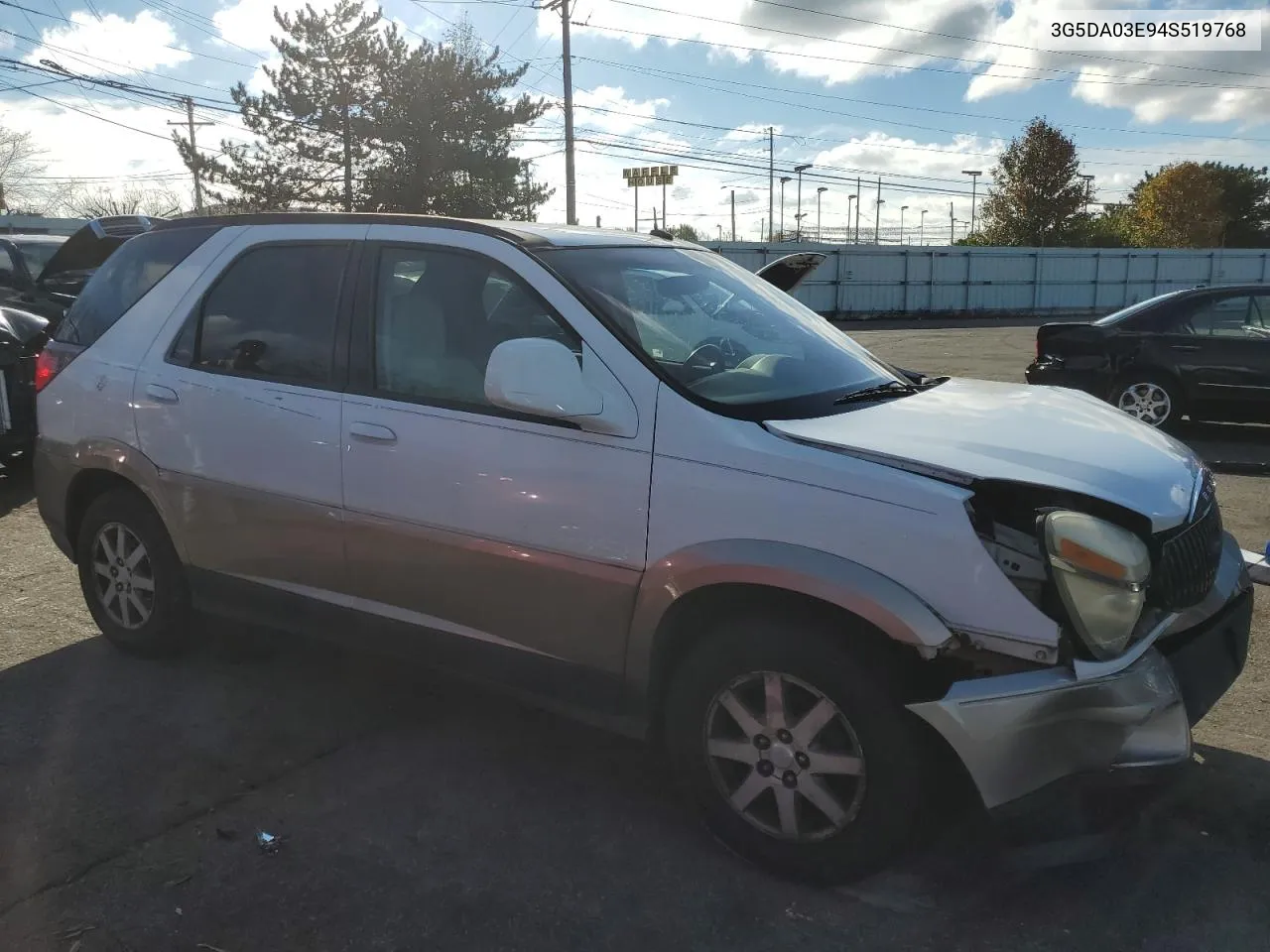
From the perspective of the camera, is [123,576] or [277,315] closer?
[277,315]

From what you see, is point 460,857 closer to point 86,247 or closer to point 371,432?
point 371,432

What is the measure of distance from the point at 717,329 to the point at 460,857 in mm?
1841

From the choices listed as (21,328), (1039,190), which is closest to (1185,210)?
(1039,190)

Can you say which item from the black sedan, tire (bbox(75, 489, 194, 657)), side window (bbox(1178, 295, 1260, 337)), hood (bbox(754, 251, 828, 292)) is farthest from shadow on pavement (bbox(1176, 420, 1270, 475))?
tire (bbox(75, 489, 194, 657))

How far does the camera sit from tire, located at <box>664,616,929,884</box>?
2.49m

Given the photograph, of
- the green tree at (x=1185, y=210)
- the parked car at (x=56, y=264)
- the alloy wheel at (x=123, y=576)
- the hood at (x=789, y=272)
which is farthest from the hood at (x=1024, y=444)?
the green tree at (x=1185, y=210)

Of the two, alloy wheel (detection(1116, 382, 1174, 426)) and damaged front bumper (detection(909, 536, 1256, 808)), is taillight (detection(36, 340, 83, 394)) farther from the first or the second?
alloy wheel (detection(1116, 382, 1174, 426))

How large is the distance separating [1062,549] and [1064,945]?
98 centimetres

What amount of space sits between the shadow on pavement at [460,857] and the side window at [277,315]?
4.41 ft

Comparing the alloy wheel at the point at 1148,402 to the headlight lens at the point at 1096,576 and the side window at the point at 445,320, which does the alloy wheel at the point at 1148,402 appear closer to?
the headlight lens at the point at 1096,576

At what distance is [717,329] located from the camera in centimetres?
340

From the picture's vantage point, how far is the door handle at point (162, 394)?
3.91 meters

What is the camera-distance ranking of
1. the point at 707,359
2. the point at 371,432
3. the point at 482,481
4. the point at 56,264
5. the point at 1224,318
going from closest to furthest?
the point at 482,481 → the point at 707,359 → the point at 371,432 → the point at 1224,318 → the point at 56,264

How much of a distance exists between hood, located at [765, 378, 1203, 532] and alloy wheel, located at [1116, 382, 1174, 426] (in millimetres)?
6892
